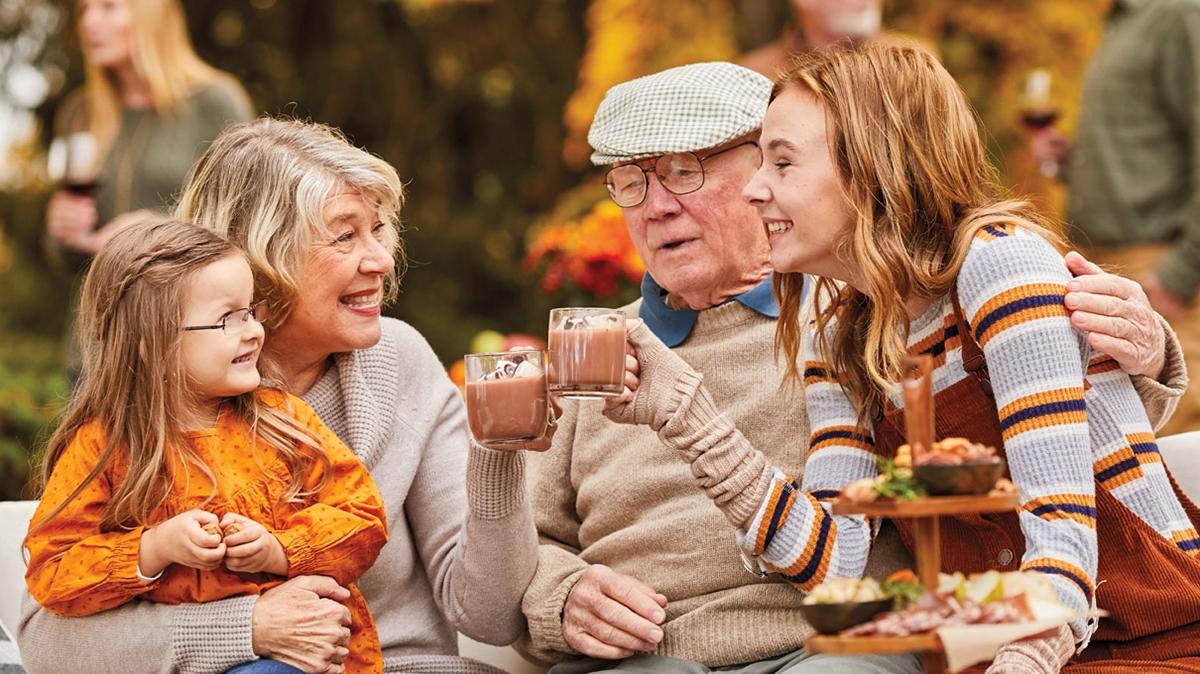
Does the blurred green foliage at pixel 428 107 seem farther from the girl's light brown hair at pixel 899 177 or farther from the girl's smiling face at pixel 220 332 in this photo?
the girl's light brown hair at pixel 899 177

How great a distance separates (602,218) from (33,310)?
6.12 m

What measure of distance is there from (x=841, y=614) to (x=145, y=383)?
1.32 m

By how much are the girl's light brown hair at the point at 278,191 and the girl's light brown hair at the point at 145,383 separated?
0.16 m

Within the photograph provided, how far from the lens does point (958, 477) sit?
172cm

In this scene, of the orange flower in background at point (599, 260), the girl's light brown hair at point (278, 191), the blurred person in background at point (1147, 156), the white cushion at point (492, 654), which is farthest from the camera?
the blurred person in background at point (1147, 156)

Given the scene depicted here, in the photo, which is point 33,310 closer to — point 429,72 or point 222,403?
point 429,72

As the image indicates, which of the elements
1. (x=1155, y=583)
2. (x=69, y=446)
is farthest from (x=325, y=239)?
(x=1155, y=583)

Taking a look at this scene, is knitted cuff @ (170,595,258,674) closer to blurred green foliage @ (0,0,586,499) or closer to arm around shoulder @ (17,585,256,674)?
arm around shoulder @ (17,585,256,674)

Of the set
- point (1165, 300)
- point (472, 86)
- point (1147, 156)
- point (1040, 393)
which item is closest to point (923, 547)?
point (1040, 393)

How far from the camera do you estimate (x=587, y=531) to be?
3.05 meters

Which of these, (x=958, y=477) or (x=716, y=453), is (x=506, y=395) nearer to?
(x=716, y=453)

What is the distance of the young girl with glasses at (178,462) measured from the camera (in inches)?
97.1

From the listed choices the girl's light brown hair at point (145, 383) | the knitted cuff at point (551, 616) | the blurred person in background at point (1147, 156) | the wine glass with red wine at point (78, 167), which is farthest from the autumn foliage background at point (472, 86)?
the girl's light brown hair at point (145, 383)

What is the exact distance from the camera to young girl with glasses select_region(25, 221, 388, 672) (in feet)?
8.09
